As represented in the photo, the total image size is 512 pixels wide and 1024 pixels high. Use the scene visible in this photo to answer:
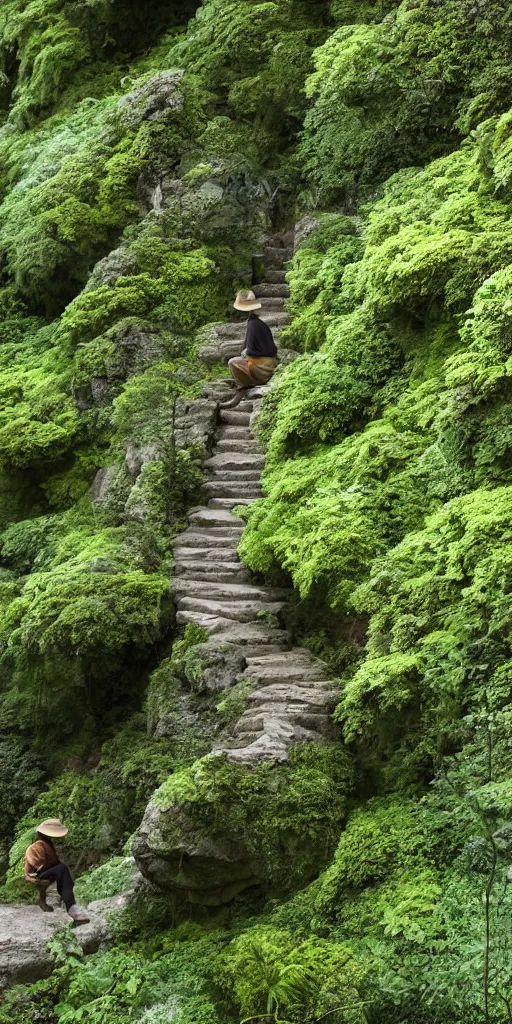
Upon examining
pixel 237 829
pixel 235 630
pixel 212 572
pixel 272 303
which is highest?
pixel 272 303

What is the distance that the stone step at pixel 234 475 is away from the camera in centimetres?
1213

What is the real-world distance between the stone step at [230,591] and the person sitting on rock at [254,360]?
111 inches

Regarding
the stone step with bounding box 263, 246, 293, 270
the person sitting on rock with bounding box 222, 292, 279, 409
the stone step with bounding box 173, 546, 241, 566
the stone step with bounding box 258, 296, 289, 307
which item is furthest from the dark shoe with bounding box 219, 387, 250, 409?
the stone step with bounding box 263, 246, 293, 270

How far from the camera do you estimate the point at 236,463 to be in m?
12.2

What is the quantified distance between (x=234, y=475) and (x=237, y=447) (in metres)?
0.49

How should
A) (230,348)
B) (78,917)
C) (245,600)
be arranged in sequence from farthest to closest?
1. (230,348)
2. (245,600)
3. (78,917)

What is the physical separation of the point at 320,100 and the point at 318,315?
12.8ft

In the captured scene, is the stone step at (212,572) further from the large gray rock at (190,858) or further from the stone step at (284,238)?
the stone step at (284,238)

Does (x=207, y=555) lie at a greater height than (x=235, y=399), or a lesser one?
lesser

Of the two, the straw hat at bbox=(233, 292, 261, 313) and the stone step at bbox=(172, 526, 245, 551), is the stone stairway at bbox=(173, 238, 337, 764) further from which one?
the straw hat at bbox=(233, 292, 261, 313)

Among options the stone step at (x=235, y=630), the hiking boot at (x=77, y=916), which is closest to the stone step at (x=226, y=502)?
the stone step at (x=235, y=630)

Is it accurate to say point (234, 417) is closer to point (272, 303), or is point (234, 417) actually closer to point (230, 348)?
point (230, 348)

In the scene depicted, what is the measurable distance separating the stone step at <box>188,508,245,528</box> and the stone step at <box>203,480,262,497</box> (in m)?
0.30

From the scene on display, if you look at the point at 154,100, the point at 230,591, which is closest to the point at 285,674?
the point at 230,591
